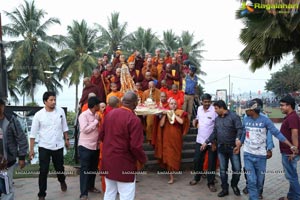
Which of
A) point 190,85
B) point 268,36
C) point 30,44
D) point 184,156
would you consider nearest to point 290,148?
point 184,156

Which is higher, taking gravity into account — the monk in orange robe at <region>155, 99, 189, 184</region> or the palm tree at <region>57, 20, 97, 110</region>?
the palm tree at <region>57, 20, 97, 110</region>

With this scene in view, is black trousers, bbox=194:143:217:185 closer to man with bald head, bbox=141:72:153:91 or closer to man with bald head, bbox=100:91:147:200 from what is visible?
man with bald head, bbox=100:91:147:200

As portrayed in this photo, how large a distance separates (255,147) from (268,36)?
13.1ft

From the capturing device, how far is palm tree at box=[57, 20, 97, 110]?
114 feet

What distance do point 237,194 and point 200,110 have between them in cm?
180

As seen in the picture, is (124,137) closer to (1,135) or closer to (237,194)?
(1,135)

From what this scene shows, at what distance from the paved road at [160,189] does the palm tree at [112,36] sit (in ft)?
99.0

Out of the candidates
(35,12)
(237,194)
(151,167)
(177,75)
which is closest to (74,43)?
(35,12)

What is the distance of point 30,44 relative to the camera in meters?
32.9

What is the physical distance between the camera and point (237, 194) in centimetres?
586

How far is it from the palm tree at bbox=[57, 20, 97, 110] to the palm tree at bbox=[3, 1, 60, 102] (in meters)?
1.52

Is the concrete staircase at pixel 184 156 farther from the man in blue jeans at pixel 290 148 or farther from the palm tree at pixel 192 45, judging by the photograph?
the palm tree at pixel 192 45

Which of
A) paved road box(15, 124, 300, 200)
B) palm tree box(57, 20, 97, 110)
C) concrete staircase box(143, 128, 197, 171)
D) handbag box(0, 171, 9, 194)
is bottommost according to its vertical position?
paved road box(15, 124, 300, 200)

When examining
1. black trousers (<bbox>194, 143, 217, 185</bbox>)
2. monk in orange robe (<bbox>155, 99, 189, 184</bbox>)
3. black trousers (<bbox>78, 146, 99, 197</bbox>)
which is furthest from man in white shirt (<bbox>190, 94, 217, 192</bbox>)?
black trousers (<bbox>78, 146, 99, 197</bbox>)
